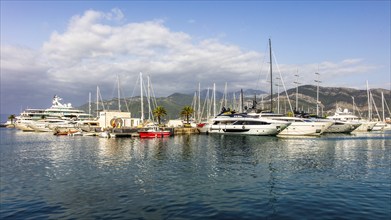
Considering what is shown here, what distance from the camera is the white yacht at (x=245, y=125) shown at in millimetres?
93750

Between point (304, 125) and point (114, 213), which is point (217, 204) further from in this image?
point (304, 125)

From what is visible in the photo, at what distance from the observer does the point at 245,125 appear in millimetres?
99625

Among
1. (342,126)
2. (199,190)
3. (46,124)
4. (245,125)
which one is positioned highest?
(46,124)

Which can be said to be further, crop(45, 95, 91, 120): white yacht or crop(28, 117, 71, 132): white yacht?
crop(45, 95, 91, 120): white yacht

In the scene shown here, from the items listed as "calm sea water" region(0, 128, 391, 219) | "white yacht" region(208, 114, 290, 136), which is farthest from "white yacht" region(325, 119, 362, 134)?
"calm sea water" region(0, 128, 391, 219)

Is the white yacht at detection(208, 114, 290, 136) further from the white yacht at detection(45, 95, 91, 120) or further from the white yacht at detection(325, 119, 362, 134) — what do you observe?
the white yacht at detection(45, 95, 91, 120)

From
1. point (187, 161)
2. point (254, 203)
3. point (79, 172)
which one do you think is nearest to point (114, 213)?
point (254, 203)

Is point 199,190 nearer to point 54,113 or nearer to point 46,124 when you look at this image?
point 46,124

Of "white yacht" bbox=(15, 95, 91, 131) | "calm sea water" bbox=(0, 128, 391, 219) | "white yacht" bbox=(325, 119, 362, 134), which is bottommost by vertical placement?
"calm sea water" bbox=(0, 128, 391, 219)

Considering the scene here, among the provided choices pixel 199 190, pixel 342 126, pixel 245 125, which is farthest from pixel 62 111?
pixel 199 190

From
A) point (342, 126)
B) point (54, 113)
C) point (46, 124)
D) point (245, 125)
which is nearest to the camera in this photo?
point (245, 125)

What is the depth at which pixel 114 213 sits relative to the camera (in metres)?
19.5

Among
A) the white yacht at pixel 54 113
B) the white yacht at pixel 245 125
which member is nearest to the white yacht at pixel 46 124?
the white yacht at pixel 54 113

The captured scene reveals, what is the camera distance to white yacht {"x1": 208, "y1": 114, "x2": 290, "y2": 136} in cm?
9375
